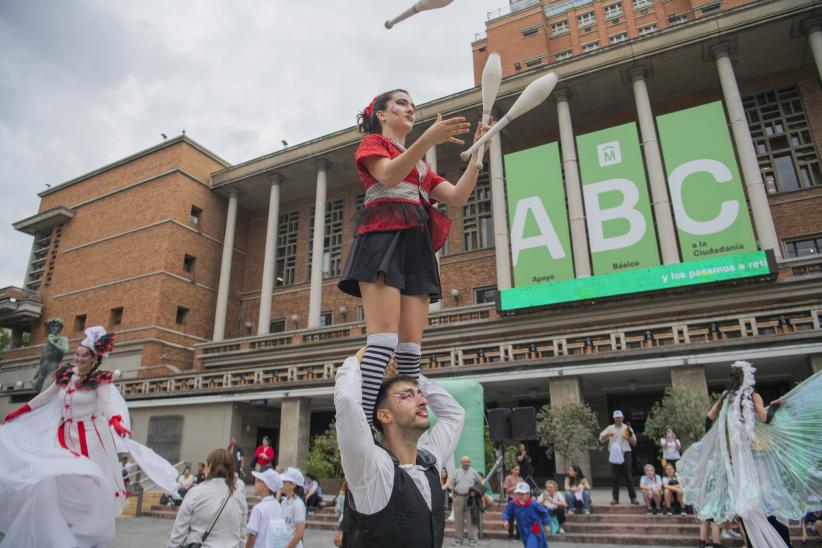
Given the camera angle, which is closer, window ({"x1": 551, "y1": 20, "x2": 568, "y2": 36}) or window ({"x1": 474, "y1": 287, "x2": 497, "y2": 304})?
window ({"x1": 474, "y1": 287, "x2": 497, "y2": 304})

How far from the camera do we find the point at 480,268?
2444 cm

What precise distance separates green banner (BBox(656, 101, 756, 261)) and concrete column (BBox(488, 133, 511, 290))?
615 centimetres

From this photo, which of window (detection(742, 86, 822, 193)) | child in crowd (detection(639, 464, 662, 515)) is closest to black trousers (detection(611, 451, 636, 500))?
child in crowd (detection(639, 464, 662, 515))

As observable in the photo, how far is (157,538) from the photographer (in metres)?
10.9

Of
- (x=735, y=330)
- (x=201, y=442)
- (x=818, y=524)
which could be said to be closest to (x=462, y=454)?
(x=818, y=524)

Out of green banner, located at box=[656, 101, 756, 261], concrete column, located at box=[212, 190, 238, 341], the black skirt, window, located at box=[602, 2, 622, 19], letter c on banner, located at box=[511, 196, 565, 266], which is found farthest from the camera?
window, located at box=[602, 2, 622, 19]

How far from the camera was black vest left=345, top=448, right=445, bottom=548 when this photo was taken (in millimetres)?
1908

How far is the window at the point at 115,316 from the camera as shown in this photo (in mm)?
27547

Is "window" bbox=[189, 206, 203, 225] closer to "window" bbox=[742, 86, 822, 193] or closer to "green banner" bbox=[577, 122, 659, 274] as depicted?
"green banner" bbox=[577, 122, 659, 274]

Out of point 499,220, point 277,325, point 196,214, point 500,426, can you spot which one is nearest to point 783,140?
point 499,220

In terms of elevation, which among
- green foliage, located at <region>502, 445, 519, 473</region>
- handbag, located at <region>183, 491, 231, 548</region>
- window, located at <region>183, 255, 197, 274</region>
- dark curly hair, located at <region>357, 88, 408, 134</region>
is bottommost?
handbag, located at <region>183, 491, 231, 548</region>

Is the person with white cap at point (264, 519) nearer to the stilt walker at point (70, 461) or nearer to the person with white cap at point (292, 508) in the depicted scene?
the person with white cap at point (292, 508)

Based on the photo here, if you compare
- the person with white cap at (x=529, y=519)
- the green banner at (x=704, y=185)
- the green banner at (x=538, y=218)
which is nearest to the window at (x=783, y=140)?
the green banner at (x=704, y=185)

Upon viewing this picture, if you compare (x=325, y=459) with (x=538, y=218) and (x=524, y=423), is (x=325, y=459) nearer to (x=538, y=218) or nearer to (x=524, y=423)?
(x=524, y=423)
